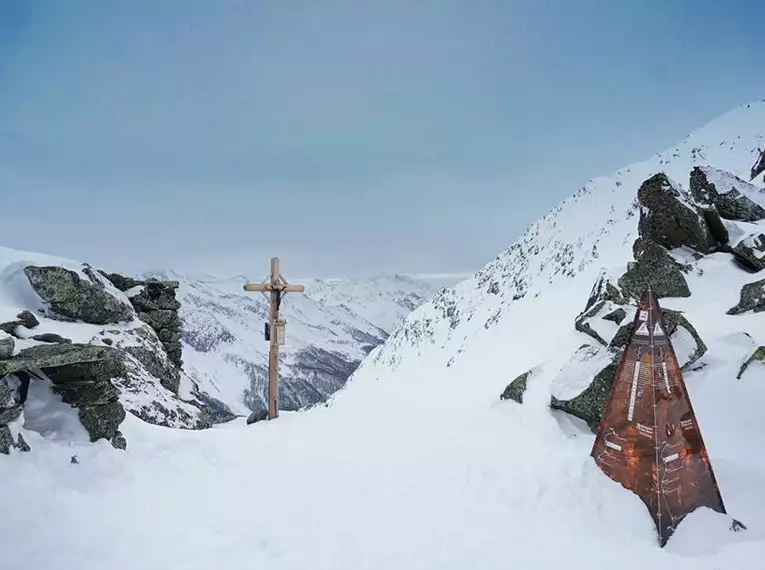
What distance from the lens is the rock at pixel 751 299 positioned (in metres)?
9.59

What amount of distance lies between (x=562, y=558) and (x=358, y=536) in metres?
2.56

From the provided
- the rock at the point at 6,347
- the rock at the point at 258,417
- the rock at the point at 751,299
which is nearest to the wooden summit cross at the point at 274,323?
the rock at the point at 258,417

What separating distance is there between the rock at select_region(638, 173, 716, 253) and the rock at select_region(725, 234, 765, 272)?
2.06 feet

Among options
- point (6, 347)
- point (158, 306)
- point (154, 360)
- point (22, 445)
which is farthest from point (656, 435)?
point (158, 306)

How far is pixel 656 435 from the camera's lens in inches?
235

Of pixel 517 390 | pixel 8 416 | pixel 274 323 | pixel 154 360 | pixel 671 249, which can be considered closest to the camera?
pixel 8 416

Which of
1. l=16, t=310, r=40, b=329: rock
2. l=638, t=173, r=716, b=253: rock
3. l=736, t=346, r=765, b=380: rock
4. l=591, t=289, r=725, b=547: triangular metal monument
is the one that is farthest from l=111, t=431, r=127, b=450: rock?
l=638, t=173, r=716, b=253: rock

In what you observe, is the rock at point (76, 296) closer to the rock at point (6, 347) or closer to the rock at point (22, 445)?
the rock at point (6, 347)

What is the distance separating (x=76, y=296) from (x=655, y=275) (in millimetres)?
16431

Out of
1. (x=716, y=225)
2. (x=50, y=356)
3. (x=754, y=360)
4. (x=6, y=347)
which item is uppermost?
(x=716, y=225)

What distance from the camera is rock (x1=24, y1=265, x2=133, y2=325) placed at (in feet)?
39.3

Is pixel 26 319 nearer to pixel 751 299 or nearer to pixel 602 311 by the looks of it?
pixel 602 311

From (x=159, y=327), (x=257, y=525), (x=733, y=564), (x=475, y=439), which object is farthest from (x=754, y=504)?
(x=159, y=327)

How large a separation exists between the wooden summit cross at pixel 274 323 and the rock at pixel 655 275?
29.9 feet
